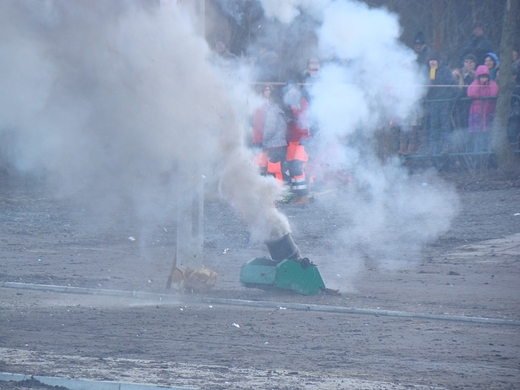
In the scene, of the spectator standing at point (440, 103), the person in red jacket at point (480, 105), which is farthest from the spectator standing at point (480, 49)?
the spectator standing at point (440, 103)

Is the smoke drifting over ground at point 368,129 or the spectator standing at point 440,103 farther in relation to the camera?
the spectator standing at point 440,103

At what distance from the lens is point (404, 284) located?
8516 mm

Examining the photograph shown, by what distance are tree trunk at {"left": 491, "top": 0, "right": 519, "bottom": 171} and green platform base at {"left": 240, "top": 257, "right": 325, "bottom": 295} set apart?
8.13 metres

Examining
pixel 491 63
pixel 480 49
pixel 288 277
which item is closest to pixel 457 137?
pixel 491 63

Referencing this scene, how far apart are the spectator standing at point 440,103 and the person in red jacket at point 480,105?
1.79 ft

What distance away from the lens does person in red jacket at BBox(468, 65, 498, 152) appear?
48.6 feet

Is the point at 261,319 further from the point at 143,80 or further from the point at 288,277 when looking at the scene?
the point at 143,80

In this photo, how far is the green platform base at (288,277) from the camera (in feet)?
25.5

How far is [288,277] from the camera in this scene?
7.77 m

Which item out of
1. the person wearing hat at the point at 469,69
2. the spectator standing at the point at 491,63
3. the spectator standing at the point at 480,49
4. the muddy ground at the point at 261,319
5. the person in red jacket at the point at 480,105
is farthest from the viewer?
the spectator standing at the point at 480,49

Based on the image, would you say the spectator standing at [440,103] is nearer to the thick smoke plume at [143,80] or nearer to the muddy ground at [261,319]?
the muddy ground at [261,319]

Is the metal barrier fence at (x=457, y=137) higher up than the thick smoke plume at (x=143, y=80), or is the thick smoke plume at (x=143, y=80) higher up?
the metal barrier fence at (x=457, y=137)

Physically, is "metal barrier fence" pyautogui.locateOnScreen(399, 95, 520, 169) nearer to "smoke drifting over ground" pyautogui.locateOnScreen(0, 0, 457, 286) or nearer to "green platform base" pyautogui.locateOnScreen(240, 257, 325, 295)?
"smoke drifting over ground" pyautogui.locateOnScreen(0, 0, 457, 286)

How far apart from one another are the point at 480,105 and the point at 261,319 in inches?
386
